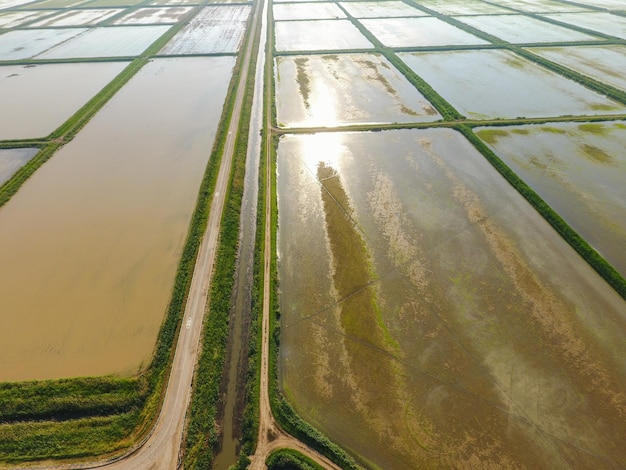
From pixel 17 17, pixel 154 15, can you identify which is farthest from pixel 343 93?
pixel 17 17

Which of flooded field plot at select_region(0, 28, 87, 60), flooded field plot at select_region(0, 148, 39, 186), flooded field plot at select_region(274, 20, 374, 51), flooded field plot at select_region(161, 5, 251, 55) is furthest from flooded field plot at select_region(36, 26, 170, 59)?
flooded field plot at select_region(0, 148, 39, 186)

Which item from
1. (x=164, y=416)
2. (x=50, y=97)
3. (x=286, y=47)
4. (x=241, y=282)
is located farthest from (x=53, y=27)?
(x=164, y=416)

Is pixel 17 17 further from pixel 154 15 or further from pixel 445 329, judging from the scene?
pixel 445 329

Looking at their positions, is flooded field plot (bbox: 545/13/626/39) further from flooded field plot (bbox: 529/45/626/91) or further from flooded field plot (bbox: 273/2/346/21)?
flooded field plot (bbox: 273/2/346/21)

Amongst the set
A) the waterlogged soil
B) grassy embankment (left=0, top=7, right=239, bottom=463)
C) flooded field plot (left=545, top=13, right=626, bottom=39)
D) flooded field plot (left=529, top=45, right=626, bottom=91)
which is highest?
flooded field plot (left=545, top=13, right=626, bottom=39)

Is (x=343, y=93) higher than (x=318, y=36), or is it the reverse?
(x=318, y=36)

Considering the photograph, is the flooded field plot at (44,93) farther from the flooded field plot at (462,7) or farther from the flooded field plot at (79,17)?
the flooded field plot at (462,7)

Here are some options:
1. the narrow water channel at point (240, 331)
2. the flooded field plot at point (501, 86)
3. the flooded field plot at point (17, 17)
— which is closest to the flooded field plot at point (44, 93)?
the narrow water channel at point (240, 331)
